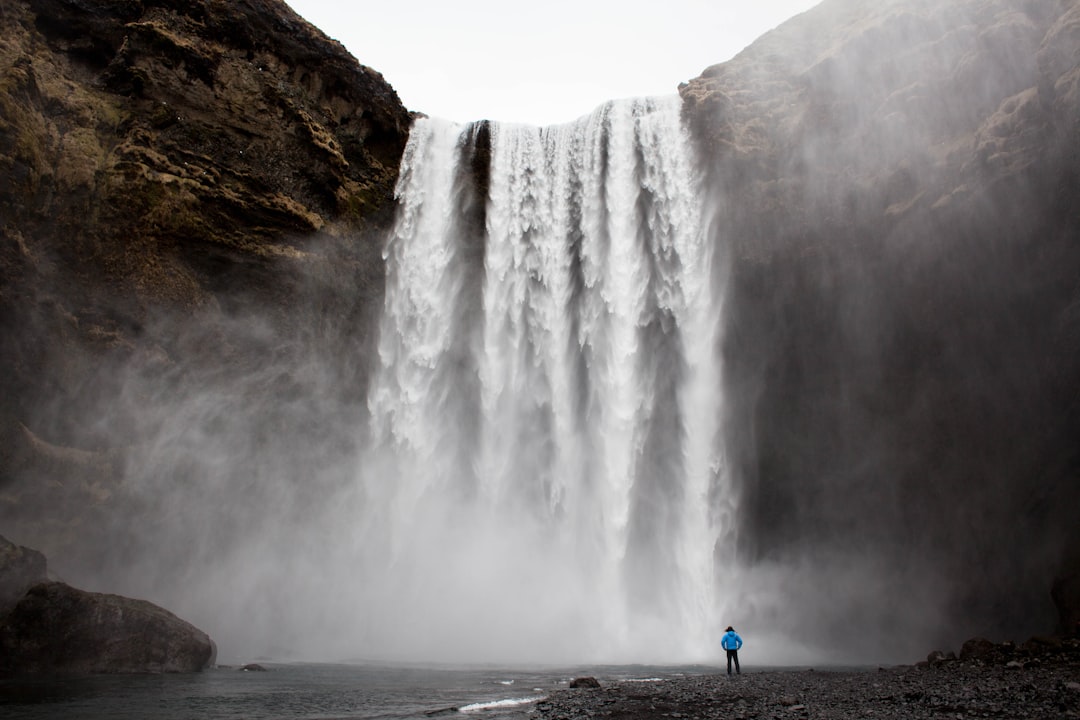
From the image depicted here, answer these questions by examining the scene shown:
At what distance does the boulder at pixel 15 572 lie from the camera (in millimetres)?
16047

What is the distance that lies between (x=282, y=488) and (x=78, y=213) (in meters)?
10.4

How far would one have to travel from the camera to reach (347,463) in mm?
25734

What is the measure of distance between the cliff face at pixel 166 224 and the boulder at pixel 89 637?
475cm

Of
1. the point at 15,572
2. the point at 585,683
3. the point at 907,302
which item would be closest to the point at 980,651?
the point at 585,683

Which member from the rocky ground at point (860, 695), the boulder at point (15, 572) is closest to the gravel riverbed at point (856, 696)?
the rocky ground at point (860, 695)

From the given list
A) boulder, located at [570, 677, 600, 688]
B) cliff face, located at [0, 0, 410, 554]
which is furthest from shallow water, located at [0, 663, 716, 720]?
cliff face, located at [0, 0, 410, 554]

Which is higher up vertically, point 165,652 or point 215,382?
point 215,382

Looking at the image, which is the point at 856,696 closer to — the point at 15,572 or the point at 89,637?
the point at 89,637

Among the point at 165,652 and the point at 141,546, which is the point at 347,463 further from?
the point at 165,652

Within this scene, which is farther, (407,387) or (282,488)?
(407,387)

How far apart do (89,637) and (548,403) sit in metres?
15.6

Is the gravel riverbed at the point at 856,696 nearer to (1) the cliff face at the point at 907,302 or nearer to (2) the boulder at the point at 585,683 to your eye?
(2) the boulder at the point at 585,683

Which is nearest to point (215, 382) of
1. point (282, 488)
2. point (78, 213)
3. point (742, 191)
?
point (282, 488)

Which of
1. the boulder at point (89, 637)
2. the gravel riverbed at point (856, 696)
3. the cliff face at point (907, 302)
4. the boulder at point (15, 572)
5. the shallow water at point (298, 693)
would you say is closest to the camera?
the gravel riverbed at point (856, 696)
